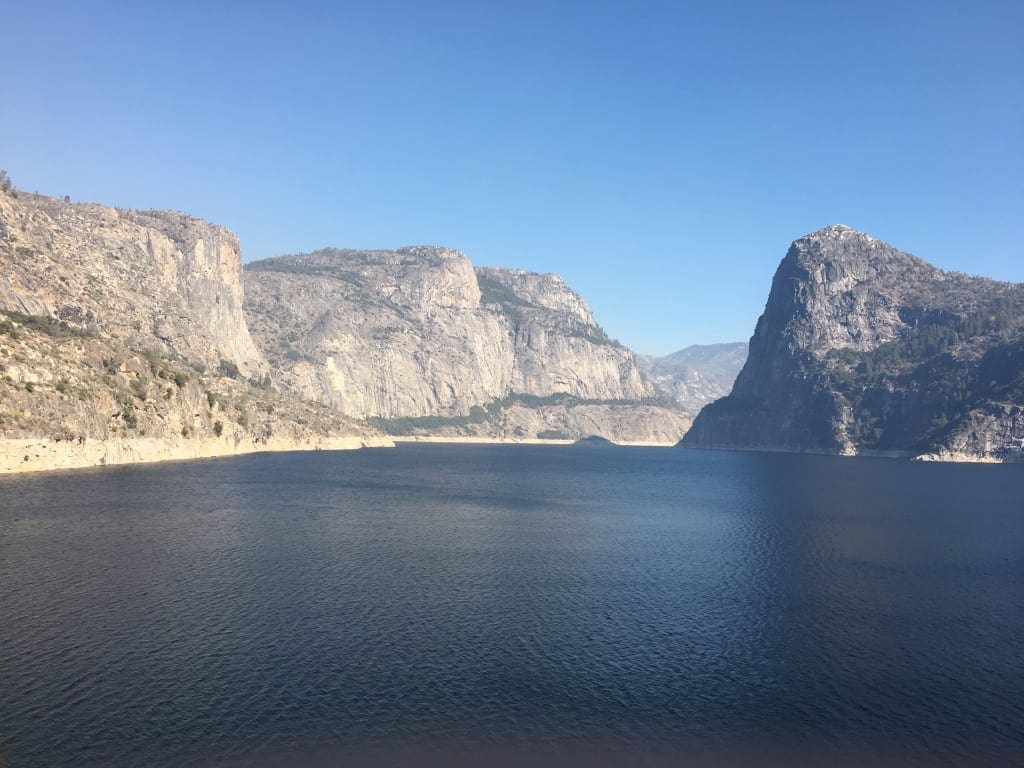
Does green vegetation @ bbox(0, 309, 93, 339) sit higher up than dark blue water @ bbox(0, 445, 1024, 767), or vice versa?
green vegetation @ bbox(0, 309, 93, 339)

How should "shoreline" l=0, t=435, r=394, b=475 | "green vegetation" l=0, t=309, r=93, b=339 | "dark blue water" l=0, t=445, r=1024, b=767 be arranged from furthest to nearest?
1. "green vegetation" l=0, t=309, r=93, b=339
2. "shoreline" l=0, t=435, r=394, b=475
3. "dark blue water" l=0, t=445, r=1024, b=767

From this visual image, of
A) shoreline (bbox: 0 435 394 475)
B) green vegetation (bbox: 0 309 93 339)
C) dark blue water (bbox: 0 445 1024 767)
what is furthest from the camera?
green vegetation (bbox: 0 309 93 339)

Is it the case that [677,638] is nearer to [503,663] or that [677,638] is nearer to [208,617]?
[503,663]

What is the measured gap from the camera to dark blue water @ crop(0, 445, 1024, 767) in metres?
38.4

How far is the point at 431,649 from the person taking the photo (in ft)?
166

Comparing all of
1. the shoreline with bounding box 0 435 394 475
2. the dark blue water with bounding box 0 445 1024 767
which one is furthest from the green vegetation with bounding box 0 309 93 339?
the dark blue water with bounding box 0 445 1024 767

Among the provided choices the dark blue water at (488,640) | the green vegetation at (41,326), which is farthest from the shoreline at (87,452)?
the dark blue water at (488,640)

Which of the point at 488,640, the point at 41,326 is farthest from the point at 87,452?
the point at 488,640

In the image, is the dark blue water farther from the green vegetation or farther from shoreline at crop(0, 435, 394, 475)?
the green vegetation

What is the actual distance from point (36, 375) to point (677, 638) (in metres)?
122

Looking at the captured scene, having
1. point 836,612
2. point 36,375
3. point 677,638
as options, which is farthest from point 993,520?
point 36,375

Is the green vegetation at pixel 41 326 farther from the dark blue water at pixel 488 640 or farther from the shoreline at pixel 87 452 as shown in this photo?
the dark blue water at pixel 488 640

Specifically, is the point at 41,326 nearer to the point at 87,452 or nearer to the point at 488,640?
the point at 87,452

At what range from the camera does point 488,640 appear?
53094mm
